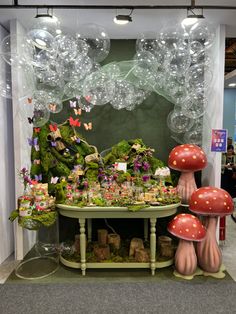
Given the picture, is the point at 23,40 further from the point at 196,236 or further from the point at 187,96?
the point at 196,236

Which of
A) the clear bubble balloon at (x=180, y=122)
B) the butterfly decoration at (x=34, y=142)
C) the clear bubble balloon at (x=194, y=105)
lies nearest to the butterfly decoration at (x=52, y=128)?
the butterfly decoration at (x=34, y=142)

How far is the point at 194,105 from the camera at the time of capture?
11.0 ft

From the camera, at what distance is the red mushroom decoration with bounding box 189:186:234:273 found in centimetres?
306

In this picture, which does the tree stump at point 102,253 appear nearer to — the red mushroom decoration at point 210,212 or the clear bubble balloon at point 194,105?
the red mushroom decoration at point 210,212

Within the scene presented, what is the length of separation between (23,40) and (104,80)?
933 mm

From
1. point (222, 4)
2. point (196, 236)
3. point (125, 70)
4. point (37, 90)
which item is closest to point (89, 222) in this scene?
point (196, 236)

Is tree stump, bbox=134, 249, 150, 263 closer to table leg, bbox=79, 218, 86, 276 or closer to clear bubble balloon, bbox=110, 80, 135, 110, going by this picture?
table leg, bbox=79, 218, 86, 276

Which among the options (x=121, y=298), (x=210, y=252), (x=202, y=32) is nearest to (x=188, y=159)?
(x=210, y=252)

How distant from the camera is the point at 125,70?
3.73 m

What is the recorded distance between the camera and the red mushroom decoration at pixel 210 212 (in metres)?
3.06

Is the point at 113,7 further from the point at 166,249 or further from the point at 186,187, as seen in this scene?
the point at 166,249

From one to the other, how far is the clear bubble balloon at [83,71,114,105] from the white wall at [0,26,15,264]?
966 millimetres

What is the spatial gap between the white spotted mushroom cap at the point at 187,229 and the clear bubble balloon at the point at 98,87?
1551 mm

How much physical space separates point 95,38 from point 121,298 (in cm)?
255
